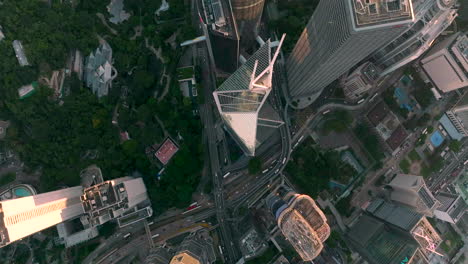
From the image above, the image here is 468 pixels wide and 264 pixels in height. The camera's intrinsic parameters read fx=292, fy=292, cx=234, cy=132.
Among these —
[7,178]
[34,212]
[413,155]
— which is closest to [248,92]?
[34,212]

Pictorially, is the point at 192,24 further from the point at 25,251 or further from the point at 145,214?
the point at 25,251

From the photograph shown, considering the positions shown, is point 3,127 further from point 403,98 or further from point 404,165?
point 404,165

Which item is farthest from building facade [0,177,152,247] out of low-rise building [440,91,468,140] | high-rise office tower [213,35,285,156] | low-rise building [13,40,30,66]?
low-rise building [440,91,468,140]

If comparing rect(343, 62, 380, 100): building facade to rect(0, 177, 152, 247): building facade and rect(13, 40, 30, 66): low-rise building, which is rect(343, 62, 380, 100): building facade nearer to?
rect(0, 177, 152, 247): building facade

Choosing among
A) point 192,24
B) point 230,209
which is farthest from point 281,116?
point 192,24

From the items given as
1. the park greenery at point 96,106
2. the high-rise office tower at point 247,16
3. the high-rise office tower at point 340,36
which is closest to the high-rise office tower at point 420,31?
the high-rise office tower at point 340,36
